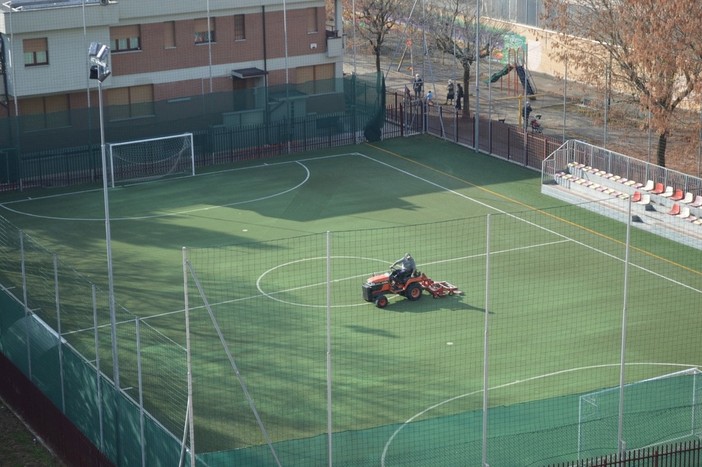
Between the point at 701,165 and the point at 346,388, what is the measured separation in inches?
752

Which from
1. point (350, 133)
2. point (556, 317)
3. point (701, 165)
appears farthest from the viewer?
point (350, 133)

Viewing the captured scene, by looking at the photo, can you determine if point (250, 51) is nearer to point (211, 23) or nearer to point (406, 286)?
point (211, 23)

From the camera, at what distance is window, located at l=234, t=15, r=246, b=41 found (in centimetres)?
4950

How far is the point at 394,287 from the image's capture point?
31.6 metres

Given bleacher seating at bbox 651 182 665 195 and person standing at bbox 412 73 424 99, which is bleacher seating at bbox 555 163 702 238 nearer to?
bleacher seating at bbox 651 182 665 195

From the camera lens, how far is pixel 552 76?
2371 inches

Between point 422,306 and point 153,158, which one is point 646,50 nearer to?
point 422,306

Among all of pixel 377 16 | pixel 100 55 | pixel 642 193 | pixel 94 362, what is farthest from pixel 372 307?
pixel 377 16

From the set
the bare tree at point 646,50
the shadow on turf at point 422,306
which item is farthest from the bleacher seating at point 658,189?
the shadow on turf at point 422,306

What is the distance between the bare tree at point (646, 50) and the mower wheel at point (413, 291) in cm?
1202

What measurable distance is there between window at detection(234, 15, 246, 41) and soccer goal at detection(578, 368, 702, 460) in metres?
28.5

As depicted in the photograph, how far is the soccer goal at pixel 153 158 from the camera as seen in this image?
44031 millimetres

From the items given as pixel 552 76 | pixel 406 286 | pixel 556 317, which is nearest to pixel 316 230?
pixel 406 286

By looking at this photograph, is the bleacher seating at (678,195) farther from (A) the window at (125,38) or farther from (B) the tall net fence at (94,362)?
(A) the window at (125,38)
